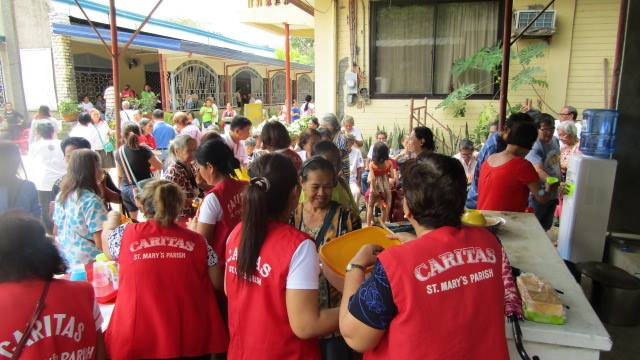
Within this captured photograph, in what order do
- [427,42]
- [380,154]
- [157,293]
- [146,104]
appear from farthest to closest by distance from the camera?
[146,104] → [427,42] → [380,154] → [157,293]

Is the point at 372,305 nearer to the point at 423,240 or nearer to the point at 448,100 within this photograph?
the point at 423,240

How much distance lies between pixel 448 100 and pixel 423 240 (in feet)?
24.6

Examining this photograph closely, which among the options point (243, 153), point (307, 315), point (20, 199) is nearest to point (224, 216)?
point (307, 315)

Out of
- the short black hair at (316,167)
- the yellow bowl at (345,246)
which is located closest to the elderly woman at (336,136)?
the short black hair at (316,167)

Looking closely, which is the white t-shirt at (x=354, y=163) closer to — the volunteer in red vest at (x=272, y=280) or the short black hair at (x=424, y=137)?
the short black hair at (x=424, y=137)

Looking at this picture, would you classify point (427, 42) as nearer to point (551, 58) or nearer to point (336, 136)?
point (551, 58)

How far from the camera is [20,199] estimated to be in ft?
11.3

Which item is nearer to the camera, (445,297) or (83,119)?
(445,297)

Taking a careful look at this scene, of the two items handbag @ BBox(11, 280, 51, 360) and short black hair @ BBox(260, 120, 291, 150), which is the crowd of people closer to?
handbag @ BBox(11, 280, 51, 360)

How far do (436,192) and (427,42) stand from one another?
8.08 metres

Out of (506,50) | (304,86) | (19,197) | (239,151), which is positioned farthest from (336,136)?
(304,86)

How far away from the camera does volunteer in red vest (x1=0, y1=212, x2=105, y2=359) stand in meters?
1.59

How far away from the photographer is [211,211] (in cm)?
262

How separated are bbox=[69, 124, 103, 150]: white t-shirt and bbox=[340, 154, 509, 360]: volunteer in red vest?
7.65 metres
